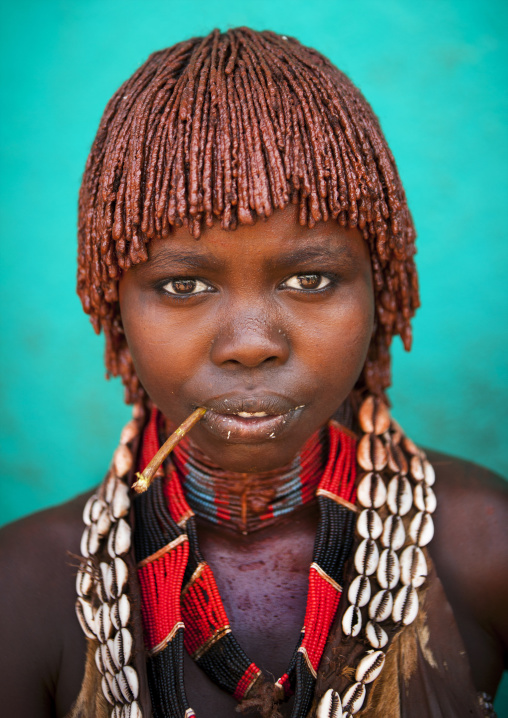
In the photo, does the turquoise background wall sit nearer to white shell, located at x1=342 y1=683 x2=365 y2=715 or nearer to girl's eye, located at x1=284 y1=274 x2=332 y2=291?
girl's eye, located at x1=284 y1=274 x2=332 y2=291

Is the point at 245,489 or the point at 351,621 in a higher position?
the point at 245,489

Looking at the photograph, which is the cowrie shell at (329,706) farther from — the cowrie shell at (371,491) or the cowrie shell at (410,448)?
the cowrie shell at (410,448)

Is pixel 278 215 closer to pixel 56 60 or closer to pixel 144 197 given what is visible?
pixel 144 197

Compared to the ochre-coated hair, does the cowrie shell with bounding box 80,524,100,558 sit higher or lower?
lower

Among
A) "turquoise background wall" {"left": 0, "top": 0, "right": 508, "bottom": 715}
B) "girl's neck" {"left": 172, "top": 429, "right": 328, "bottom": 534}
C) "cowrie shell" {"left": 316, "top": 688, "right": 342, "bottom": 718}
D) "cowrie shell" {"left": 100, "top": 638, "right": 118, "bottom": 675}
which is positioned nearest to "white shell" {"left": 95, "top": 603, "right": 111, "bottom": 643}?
"cowrie shell" {"left": 100, "top": 638, "right": 118, "bottom": 675}

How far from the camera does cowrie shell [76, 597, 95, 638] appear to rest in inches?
49.2

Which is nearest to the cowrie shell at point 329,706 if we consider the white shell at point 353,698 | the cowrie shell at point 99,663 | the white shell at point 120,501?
the white shell at point 353,698

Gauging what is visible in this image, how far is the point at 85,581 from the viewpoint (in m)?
1.28

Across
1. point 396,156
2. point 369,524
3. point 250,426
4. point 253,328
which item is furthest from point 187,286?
point 396,156

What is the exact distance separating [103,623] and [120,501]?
22 centimetres

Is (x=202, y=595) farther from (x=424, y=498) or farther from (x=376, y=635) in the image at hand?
(x=424, y=498)

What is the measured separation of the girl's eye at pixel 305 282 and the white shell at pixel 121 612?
59 cm

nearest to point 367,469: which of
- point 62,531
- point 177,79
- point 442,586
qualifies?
point 442,586

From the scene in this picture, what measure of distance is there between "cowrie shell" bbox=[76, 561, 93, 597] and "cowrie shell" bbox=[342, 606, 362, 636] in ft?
1.45
